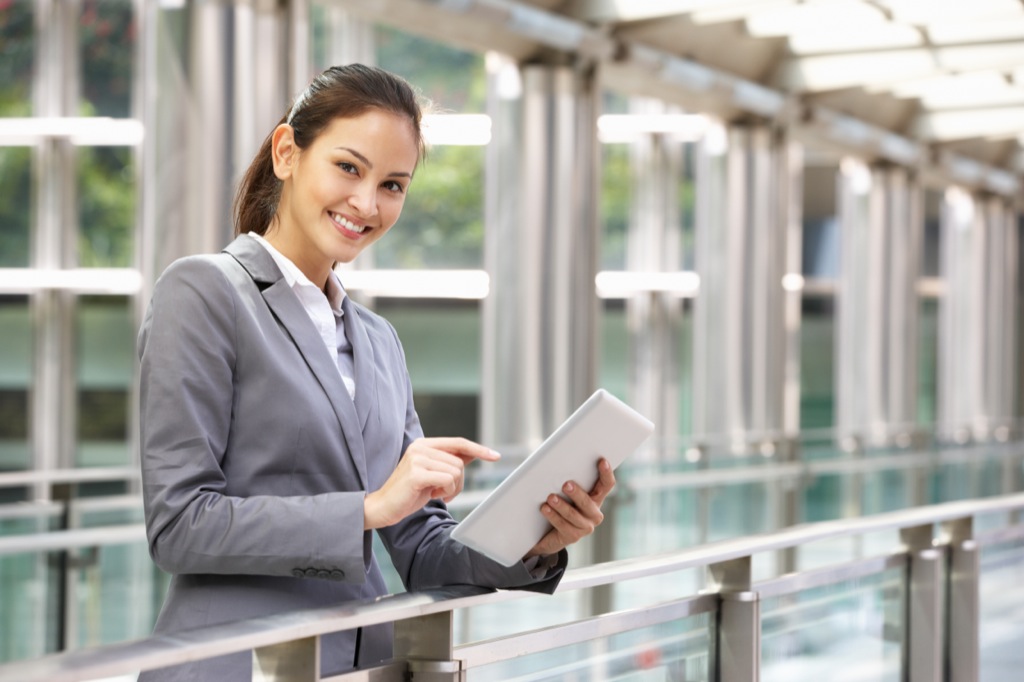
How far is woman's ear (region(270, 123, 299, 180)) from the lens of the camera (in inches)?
86.5

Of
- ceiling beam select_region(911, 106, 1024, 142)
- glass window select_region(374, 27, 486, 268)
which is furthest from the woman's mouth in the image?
ceiling beam select_region(911, 106, 1024, 142)

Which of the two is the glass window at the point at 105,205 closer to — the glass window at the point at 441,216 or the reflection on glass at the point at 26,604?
the glass window at the point at 441,216

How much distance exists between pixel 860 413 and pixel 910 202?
93.6 inches

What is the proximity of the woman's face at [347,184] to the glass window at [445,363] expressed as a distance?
1106 cm

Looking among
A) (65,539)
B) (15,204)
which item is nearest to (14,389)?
(15,204)

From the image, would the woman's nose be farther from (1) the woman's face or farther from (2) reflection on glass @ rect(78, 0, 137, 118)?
(2) reflection on glass @ rect(78, 0, 137, 118)

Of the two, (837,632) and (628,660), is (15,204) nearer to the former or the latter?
(837,632)

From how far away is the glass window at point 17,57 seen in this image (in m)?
10.2

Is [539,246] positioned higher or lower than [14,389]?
higher

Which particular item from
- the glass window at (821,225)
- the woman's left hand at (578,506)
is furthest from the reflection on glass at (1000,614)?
the glass window at (821,225)

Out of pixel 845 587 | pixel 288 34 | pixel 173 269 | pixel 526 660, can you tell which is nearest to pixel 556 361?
pixel 288 34

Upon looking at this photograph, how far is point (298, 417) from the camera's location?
6.68 ft

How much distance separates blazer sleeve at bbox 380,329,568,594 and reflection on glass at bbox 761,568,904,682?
47.6 inches

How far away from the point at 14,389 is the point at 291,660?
962cm
